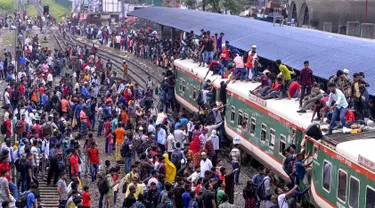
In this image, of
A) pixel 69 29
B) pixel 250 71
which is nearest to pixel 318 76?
pixel 250 71

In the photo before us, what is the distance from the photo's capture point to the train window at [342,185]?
1459cm

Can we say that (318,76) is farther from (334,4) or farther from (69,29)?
(69,29)

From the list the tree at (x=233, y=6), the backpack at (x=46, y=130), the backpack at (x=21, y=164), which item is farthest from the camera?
the tree at (x=233, y=6)

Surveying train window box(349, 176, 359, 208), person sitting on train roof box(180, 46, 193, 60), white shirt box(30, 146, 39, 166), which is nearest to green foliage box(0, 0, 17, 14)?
person sitting on train roof box(180, 46, 193, 60)

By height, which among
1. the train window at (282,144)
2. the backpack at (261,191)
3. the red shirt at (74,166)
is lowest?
the red shirt at (74,166)

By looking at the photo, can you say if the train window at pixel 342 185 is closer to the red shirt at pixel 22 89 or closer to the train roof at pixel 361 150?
the train roof at pixel 361 150

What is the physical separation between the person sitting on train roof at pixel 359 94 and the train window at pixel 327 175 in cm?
190

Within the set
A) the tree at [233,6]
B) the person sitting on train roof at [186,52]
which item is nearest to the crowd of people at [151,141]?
the person sitting on train roof at [186,52]

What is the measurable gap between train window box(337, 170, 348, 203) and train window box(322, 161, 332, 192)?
1.40 ft

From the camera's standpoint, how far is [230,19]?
3906cm

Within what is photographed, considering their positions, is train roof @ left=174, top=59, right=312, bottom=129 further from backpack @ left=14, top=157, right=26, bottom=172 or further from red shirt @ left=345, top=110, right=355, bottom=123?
backpack @ left=14, top=157, right=26, bottom=172

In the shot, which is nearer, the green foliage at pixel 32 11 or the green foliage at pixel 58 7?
the green foliage at pixel 32 11

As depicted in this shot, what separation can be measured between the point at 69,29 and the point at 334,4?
2923 centimetres

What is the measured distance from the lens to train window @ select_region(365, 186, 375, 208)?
13305 mm
